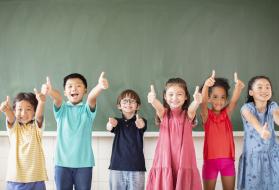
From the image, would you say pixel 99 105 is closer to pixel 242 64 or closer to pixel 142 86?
pixel 142 86

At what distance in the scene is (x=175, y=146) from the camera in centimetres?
261

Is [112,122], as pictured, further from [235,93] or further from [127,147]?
[235,93]

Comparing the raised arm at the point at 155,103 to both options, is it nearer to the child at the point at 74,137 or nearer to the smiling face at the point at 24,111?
the child at the point at 74,137

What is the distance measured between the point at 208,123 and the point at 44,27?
170 centimetres

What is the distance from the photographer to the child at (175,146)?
2.54 meters

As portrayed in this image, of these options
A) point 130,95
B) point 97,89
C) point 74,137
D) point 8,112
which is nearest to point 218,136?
point 130,95

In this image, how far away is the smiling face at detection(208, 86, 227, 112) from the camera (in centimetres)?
286

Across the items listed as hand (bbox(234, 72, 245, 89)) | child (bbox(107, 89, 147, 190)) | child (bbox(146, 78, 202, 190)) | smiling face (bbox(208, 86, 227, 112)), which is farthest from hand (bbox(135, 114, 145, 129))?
hand (bbox(234, 72, 245, 89))

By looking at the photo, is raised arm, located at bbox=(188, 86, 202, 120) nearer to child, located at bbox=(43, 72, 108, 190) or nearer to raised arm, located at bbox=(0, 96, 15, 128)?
child, located at bbox=(43, 72, 108, 190)

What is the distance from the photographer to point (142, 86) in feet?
10.2

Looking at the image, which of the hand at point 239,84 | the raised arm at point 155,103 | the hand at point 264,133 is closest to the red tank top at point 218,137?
the hand at point 239,84

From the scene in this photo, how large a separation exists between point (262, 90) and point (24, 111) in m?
1.88

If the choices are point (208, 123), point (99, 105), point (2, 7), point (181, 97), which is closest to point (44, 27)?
point (2, 7)

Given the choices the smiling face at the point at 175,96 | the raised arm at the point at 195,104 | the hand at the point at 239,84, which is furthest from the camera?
the hand at the point at 239,84
